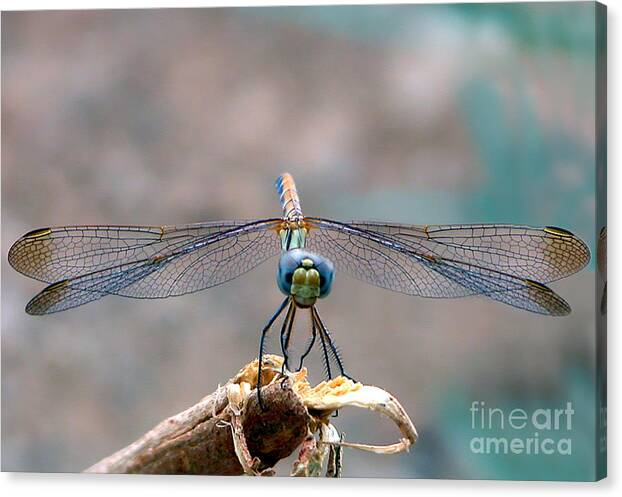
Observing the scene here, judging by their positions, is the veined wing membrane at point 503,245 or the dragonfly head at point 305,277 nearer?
the dragonfly head at point 305,277

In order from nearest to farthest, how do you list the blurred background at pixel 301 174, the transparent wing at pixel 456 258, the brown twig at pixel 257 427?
the brown twig at pixel 257 427 → the transparent wing at pixel 456 258 → the blurred background at pixel 301 174

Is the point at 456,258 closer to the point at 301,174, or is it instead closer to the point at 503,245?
the point at 503,245

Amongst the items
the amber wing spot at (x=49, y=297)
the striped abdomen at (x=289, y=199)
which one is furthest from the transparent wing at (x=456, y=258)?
the amber wing spot at (x=49, y=297)

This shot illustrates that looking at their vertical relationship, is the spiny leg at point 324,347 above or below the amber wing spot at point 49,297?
below

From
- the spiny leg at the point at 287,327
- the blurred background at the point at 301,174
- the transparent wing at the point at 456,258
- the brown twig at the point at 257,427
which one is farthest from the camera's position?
the blurred background at the point at 301,174

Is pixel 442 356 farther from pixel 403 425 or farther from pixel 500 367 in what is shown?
pixel 403 425

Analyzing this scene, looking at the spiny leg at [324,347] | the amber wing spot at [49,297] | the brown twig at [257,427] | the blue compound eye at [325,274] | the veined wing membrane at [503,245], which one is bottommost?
the brown twig at [257,427]

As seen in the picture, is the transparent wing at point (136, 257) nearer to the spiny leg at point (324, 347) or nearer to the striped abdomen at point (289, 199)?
the striped abdomen at point (289, 199)
